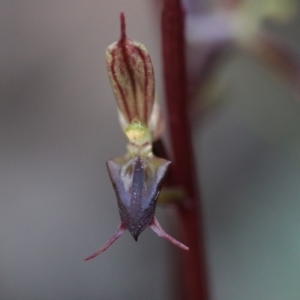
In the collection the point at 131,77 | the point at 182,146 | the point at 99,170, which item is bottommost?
the point at 99,170

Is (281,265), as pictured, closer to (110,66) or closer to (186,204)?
(186,204)

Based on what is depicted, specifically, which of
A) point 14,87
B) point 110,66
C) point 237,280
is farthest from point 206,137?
point 110,66

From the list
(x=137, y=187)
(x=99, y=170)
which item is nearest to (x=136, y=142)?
(x=137, y=187)

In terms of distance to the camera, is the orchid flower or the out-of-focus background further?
the out-of-focus background

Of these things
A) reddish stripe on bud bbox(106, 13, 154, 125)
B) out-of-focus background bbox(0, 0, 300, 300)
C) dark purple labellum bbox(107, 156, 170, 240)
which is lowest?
out-of-focus background bbox(0, 0, 300, 300)

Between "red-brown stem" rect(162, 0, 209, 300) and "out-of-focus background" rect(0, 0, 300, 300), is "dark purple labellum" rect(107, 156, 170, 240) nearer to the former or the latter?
"red-brown stem" rect(162, 0, 209, 300)

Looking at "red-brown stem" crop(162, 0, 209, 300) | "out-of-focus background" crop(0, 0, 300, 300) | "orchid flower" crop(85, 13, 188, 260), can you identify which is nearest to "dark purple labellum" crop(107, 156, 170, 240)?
"orchid flower" crop(85, 13, 188, 260)

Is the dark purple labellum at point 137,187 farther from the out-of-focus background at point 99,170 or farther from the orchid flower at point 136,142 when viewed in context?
the out-of-focus background at point 99,170

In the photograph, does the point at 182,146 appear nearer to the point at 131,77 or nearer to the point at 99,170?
the point at 131,77
